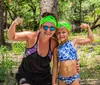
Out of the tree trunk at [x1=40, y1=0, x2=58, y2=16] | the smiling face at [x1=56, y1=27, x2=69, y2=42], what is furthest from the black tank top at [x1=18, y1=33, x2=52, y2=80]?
the tree trunk at [x1=40, y1=0, x2=58, y2=16]

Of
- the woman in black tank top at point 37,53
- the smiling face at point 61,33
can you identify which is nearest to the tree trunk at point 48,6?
the smiling face at point 61,33

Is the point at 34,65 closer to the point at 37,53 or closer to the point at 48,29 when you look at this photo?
the point at 37,53

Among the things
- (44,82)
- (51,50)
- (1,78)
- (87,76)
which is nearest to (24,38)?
(51,50)

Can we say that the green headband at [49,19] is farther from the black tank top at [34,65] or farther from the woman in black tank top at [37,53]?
the black tank top at [34,65]

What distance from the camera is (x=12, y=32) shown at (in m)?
3.49

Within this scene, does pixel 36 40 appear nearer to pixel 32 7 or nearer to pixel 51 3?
pixel 51 3

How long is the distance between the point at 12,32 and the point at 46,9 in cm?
268

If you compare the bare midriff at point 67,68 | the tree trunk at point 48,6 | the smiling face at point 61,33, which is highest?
the tree trunk at point 48,6

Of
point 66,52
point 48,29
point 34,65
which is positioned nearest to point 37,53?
point 34,65

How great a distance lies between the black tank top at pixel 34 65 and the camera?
3617 mm

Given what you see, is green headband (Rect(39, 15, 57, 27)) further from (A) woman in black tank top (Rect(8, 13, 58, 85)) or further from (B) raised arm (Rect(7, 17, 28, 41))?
(B) raised arm (Rect(7, 17, 28, 41))

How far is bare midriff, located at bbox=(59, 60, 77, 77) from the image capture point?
392cm

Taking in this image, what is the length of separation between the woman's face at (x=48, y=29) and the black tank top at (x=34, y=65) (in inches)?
8.5

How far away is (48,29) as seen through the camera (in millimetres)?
3615
